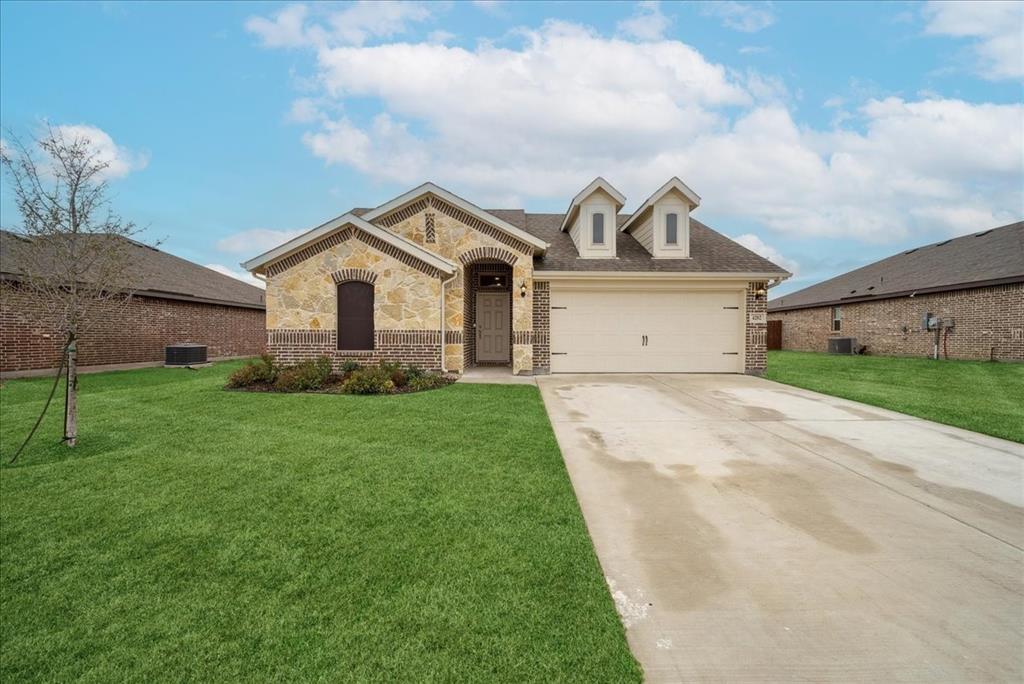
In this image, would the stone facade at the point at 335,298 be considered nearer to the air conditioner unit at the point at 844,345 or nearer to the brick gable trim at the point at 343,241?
the brick gable trim at the point at 343,241

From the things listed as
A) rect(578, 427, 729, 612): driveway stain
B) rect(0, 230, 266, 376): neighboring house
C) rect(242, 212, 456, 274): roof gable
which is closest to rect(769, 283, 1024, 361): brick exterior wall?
rect(578, 427, 729, 612): driveway stain

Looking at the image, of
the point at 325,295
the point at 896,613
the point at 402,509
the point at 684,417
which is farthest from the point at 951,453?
the point at 325,295

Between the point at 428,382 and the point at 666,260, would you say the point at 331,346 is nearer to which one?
the point at 428,382

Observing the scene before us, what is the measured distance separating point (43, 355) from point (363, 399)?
11922 mm

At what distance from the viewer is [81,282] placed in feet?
19.6

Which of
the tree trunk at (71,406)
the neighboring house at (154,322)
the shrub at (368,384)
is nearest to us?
the tree trunk at (71,406)

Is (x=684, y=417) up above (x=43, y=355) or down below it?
below

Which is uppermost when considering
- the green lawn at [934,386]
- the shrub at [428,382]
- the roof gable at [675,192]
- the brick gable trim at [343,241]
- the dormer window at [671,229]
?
the roof gable at [675,192]

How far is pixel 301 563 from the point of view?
3.06 metres

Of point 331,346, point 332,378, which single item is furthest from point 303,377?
point 331,346

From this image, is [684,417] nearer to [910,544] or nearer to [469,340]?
[910,544]

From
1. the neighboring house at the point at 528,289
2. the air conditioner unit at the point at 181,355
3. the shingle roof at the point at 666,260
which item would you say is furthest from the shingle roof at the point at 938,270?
the air conditioner unit at the point at 181,355

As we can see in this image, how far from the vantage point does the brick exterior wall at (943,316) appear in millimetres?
15570

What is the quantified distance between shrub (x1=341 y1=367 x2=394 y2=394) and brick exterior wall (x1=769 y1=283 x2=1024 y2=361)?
20753 millimetres
